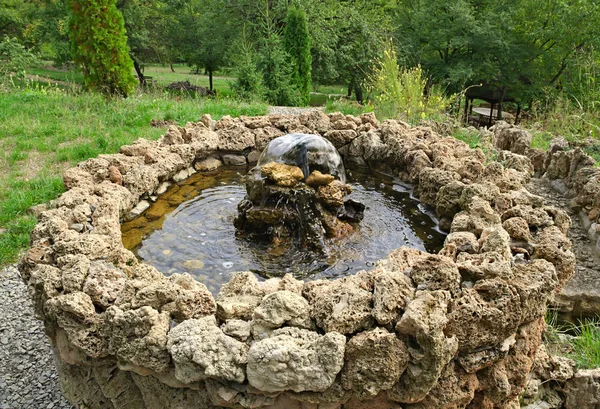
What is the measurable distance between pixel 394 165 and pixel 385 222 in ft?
5.62

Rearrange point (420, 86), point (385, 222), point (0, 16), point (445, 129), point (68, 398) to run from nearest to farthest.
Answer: point (68, 398) < point (385, 222) < point (445, 129) < point (420, 86) < point (0, 16)

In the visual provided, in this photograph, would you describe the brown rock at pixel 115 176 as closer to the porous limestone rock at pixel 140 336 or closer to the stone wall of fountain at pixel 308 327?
the stone wall of fountain at pixel 308 327

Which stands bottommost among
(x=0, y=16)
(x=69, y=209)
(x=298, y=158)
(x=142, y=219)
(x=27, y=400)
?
(x=27, y=400)

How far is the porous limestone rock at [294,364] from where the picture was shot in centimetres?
237

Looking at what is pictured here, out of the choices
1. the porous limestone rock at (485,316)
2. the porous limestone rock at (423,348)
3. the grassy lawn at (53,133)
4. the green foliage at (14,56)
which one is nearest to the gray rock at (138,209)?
the grassy lawn at (53,133)

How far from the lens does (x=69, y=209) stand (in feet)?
13.5

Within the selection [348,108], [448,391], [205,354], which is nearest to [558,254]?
[448,391]

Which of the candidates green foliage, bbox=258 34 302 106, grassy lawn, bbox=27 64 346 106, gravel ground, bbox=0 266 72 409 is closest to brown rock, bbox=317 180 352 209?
gravel ground, bbox=0 266 72 409

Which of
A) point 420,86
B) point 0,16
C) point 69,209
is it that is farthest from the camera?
point 0,16

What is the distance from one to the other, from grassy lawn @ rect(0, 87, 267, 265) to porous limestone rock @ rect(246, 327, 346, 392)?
3.97m

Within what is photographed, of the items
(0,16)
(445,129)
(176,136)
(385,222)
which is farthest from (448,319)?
(0,16)

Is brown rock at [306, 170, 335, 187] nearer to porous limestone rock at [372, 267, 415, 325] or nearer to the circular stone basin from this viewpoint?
the circular stone basin

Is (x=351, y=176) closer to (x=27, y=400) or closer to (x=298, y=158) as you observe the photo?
(x=298, y=158)

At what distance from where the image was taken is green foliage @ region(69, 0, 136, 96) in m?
10.2
